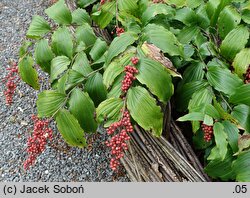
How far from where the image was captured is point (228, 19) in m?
1.49

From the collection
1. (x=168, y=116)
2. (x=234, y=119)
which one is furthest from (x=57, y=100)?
(x=234, y=119)

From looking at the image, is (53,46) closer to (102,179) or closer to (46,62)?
(46,62)

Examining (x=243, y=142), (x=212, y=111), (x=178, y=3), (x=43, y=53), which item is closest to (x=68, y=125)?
(x=43, y=53)

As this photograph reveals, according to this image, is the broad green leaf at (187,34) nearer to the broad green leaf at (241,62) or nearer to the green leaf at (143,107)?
the broad green leaf at (241,62)

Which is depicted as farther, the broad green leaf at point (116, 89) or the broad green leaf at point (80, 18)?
the broad green leaf at point (80, 18)

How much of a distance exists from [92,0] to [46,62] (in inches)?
18.3

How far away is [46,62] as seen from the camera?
5.19 feet

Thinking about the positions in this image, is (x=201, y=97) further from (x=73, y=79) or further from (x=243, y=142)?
(x=73, y=79)

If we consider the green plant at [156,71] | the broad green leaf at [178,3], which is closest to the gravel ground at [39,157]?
the green plant at [156,71]

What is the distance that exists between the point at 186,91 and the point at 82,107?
409 millimetres

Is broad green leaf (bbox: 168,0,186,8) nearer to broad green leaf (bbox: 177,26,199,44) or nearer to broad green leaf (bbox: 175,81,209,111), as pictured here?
broad green leaf (bbox: 177,26,199,44)

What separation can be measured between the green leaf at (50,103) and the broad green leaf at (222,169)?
57 cm

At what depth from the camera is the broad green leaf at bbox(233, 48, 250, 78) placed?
1.41 metres

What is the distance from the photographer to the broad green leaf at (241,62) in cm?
141
